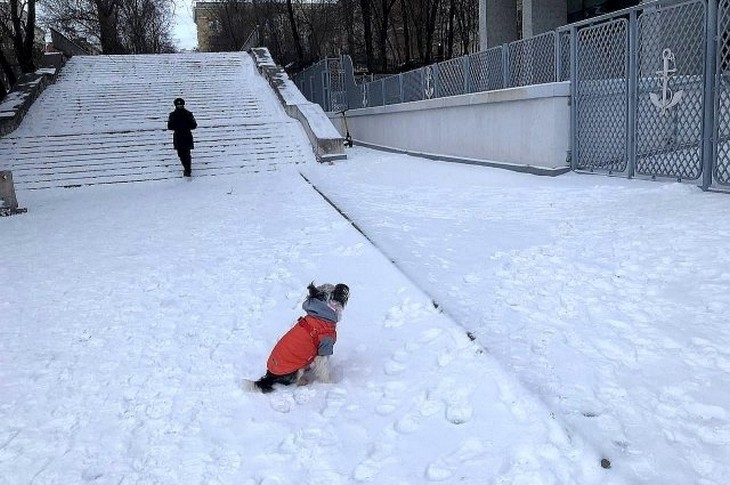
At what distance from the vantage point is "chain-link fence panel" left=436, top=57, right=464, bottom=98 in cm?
1390

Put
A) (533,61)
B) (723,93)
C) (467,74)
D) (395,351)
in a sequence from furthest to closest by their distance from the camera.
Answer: (467,74), (533,61), (723,93), (395,351)

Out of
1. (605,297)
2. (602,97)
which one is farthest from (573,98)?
(605,297)

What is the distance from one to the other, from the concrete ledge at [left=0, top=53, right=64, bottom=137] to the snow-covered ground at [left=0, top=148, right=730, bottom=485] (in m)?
9.77

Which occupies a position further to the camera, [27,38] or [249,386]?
[27,38]

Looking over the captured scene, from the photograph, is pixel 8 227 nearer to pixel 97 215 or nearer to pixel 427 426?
pixel 97 215

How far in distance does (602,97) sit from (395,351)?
7.49 meters

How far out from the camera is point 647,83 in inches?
352

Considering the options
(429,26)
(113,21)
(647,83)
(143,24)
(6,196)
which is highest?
(143,24)

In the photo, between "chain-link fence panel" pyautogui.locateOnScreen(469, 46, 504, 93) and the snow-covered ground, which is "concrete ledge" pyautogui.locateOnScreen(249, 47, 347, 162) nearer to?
"chain-link fence panel" pyautogui.locateOnScreen(469, 46, 504, 93)

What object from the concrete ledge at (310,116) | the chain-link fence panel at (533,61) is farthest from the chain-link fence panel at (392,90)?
the chain-link fence panel at (533,61)

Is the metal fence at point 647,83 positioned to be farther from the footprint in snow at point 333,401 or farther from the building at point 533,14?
the building at point 533,14

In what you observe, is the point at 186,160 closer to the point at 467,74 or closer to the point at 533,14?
the point at 467,74

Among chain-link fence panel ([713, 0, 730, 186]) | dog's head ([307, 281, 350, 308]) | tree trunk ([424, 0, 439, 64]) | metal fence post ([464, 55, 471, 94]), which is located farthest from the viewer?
tree trunk ([424, 0, 439, 64])

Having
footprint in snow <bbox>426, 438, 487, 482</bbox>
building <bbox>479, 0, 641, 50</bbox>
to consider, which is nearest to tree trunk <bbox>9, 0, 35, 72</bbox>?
building <bbox>479, 0, 641, 50</bbox>
